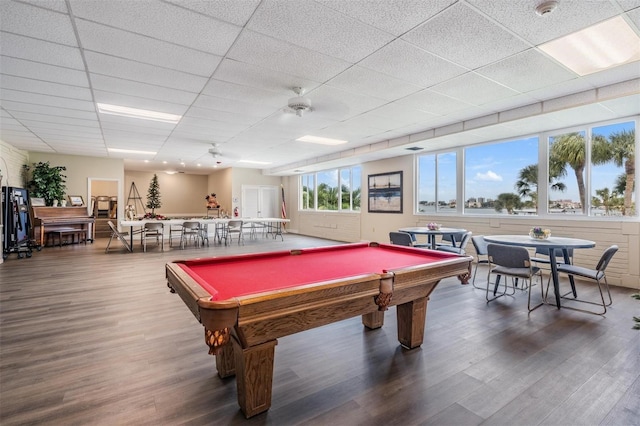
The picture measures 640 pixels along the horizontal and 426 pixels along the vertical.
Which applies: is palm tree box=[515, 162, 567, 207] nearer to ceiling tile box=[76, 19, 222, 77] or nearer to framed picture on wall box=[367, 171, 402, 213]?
framed picture on wall box=[367, 171, 402, 213]

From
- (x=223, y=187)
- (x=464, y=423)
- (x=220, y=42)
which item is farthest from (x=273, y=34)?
(x=223, y=187)

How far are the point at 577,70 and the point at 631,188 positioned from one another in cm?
265

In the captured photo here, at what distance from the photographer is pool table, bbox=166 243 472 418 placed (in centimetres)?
152

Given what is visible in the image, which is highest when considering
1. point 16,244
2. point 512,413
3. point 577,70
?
point 577,70

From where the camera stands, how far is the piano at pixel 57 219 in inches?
316

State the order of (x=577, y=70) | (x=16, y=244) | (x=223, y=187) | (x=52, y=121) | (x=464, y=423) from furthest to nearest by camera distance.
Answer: (x=223, y=187) → (x=16, y=244) → (x=52, y=121) → (x=577, y=70) → (x=464, y=423)

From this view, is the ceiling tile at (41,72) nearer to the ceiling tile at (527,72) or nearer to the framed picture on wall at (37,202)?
the ceiling tile at (527,72)

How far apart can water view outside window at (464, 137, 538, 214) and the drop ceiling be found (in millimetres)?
477

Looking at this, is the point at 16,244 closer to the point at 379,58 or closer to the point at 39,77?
the point at 39,77

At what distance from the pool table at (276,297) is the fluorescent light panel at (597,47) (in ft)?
7.36

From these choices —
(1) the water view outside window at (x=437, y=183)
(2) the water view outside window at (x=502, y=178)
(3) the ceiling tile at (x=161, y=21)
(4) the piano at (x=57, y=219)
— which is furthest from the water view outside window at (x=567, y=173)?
(4) the piano at (x=57, y=219)

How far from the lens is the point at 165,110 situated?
480 cm

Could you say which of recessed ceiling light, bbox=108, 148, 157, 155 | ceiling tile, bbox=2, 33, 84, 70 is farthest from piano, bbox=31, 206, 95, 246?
ceiling tile, bbox=2, 33, 84, 70

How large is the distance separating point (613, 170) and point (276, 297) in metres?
6.06
